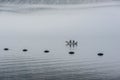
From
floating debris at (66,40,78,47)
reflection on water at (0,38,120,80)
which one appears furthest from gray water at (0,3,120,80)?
floating debris at (66,40,78,47)

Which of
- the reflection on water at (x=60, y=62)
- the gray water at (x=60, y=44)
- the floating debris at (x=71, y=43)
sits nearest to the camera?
the reflection on water at (x=60, y=62)

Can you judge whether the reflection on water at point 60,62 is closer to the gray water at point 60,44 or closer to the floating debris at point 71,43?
the gray water at point 60,44

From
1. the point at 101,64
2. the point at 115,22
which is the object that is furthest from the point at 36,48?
the point at 115,22

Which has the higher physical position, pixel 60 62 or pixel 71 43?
pixel 71 43

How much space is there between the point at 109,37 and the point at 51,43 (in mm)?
2178

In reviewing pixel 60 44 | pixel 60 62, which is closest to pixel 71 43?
pixel 60 44

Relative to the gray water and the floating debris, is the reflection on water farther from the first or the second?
the floating debris

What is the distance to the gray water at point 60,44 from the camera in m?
6.93

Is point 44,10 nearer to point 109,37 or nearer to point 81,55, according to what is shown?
point 109,37

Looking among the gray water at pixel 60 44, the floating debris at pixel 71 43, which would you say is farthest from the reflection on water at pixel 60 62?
the floating debris at pixel 71 43

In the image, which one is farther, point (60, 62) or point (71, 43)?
point (71, 43)

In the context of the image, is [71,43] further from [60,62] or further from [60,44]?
[60,62]

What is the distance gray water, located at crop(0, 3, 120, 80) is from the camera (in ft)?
22.7

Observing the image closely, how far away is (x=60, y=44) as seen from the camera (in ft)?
33.0
